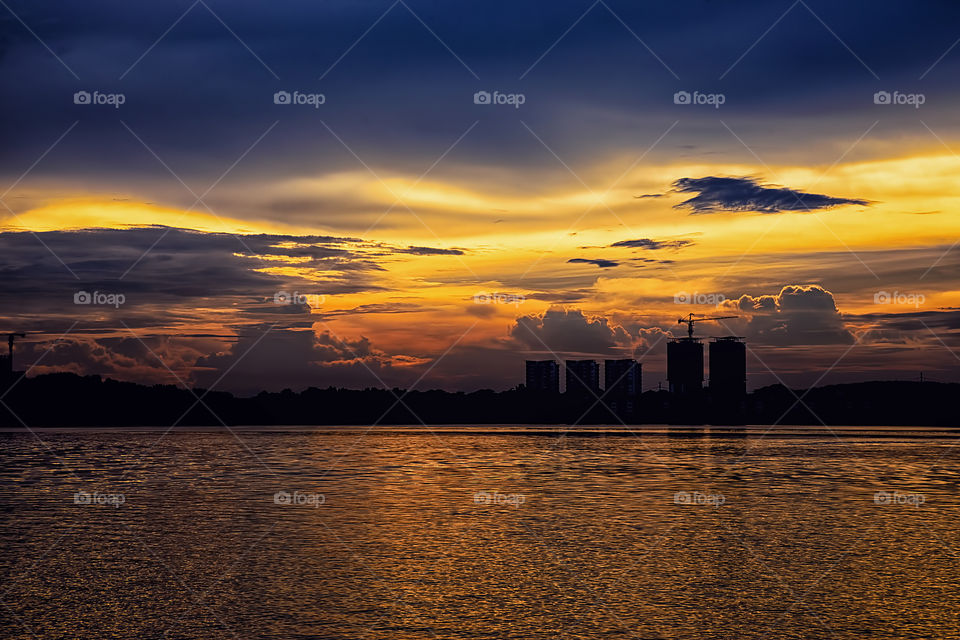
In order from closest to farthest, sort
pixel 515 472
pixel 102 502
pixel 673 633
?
pixel 673 633
pixel 102 502
pixel 515 472

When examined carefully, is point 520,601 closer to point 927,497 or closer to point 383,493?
point 383,493

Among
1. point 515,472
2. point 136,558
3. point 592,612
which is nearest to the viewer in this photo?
point 592,612

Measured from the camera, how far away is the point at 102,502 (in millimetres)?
41469

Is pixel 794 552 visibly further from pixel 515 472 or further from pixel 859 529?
pixel 515 472

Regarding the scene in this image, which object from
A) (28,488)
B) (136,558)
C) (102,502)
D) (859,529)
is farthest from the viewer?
(28,488)

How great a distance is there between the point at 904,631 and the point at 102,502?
35.9m

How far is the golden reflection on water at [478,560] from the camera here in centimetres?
1900

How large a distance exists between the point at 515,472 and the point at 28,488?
3161cm

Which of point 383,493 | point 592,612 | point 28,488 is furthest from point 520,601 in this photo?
point 28,488

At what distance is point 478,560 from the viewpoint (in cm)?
2605

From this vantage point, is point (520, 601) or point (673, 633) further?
point (520, 601)

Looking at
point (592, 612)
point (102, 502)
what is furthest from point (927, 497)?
point (102, 502)

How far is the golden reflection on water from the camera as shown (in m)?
19.0

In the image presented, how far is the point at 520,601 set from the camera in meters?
20.9
